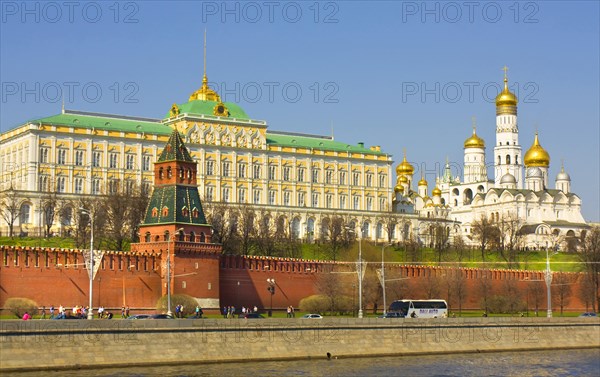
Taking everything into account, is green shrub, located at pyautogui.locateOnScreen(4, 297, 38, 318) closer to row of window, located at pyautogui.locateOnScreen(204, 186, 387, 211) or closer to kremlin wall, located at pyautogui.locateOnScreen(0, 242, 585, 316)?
kremlin wall, located at pyautogui.locateOnScreen(0, 242, 585, 316)

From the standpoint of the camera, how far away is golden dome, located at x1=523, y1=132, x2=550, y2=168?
172 metres

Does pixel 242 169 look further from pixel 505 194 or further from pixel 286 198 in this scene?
pixel 505 194

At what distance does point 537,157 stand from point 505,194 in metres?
9.08

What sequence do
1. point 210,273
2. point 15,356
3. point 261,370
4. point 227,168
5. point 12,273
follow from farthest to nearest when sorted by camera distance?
point 227,168, point 210,273, point 12,273, point 261,370, point 15,356

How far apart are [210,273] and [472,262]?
42080 mm

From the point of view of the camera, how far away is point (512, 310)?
9088 cm

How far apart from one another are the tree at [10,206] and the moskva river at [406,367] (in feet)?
193

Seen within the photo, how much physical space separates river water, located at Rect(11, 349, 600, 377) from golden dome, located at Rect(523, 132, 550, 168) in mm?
107864

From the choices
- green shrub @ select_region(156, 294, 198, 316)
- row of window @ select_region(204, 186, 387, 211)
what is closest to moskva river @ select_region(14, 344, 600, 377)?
green shrub @ select_region(156, 294, 198, 316)

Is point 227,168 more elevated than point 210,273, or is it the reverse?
point 227,168

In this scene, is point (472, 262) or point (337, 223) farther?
point (337, 223)

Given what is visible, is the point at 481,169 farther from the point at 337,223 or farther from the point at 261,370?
the point at 261,370

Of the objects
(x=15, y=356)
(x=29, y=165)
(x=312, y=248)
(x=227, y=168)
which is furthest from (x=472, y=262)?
(x=15, y=356)

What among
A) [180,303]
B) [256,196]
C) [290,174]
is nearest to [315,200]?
[290,174]
